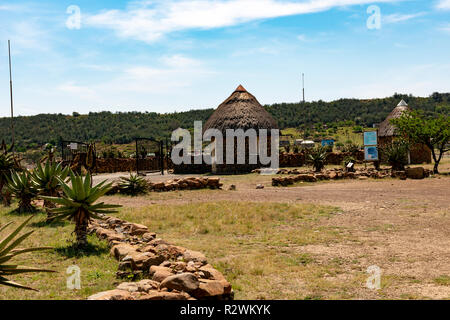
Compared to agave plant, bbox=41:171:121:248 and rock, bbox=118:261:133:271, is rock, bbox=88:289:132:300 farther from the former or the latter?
agave plant, bbox=41:171:121:248

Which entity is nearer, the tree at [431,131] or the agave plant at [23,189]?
the agave plant at [23,189]

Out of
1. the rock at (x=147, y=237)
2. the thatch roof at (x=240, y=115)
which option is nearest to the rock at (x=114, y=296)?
the rock at (x=147, y=237)

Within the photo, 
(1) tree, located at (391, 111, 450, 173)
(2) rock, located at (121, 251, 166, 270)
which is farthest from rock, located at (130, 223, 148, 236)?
(1) tree, located at (391, 111, 450, 173)

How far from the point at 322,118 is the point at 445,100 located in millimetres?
23960

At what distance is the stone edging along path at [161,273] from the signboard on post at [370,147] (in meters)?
18.6

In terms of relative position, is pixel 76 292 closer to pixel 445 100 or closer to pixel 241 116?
pixel 241 116

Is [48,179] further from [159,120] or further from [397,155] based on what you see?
[159,120]

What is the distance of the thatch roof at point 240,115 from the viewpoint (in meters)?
29.4

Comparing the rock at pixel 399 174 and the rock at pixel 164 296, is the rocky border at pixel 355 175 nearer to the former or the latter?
the rock at pixel 399 174

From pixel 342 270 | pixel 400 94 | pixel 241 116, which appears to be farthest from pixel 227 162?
pixel 400 94

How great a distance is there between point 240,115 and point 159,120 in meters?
43.6

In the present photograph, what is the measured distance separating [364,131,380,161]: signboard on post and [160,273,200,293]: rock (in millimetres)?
21025

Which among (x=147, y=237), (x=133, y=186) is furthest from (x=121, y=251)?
(x=133, y=186)

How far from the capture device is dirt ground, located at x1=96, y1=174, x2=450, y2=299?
6008mm
